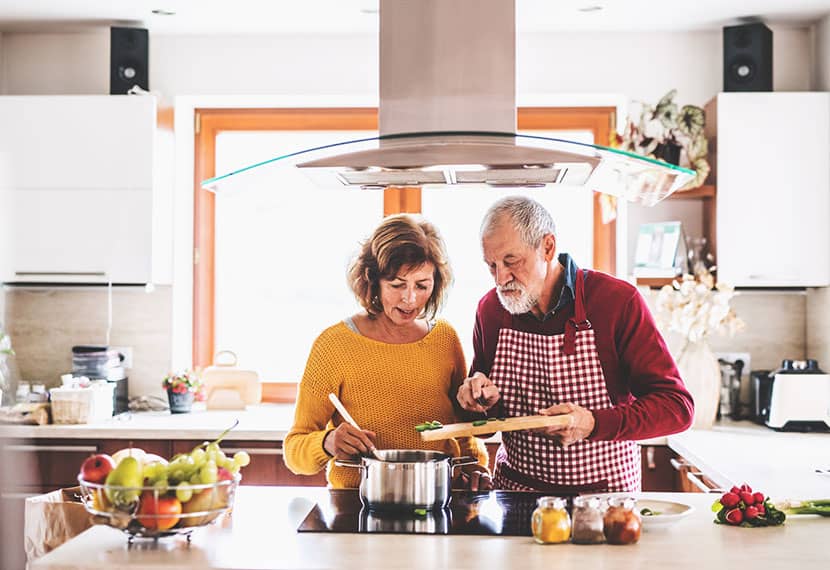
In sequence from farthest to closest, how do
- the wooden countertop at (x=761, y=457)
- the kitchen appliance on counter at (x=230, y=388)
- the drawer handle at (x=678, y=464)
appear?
the kitchen appliance on counter at (x=230, y=388)
the drawer handle at (x=678, y=464)
the wooden countertop at (x=761, y=457)

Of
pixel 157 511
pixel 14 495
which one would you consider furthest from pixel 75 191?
pixel 157 511

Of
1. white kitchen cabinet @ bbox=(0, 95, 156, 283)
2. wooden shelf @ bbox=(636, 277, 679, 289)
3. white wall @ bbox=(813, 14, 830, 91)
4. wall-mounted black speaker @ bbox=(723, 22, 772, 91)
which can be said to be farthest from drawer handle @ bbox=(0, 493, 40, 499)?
white wall @ bbox=(813, 14, 830, 91)

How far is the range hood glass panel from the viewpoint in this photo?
219 centimetres

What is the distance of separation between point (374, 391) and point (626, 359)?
679 millimetres

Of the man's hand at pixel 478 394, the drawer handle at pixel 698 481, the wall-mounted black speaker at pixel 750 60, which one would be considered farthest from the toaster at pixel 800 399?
the man's hand at pixel 478 394

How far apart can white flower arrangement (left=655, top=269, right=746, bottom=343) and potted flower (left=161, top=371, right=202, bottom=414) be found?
81.7 inches

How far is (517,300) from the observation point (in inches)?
106

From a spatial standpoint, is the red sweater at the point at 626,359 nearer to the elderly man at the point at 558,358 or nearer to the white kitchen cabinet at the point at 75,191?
the elderly man at the point at 558,358

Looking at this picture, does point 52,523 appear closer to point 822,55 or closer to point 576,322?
point 576,322

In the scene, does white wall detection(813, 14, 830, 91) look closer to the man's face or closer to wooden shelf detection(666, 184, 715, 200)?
wooden shelf detection(666, 184, 715, 200)

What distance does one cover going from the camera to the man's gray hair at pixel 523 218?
2.65m

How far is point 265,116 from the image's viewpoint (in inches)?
191

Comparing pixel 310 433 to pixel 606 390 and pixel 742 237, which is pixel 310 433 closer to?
pixel 606 390

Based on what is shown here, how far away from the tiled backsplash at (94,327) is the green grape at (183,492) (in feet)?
9.23
